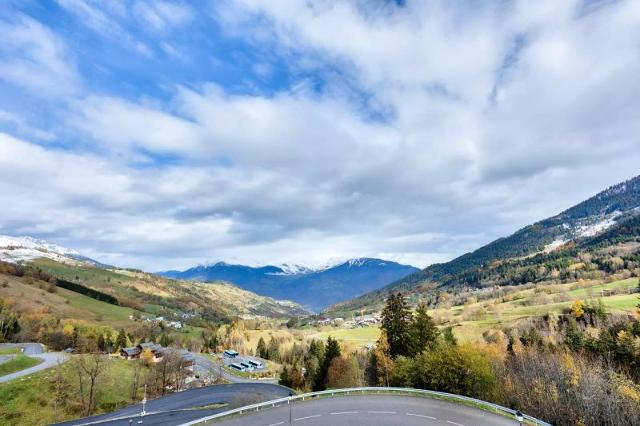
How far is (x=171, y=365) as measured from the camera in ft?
340

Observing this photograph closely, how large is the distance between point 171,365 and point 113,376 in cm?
1372

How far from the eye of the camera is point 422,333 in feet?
266

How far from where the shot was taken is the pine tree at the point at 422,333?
3123 inches

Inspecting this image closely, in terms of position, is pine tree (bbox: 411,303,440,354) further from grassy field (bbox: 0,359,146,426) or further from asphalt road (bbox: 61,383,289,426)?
grassy field (bbox: 0,359,146,426)

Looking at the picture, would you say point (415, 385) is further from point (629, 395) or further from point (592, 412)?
point (629, 395)

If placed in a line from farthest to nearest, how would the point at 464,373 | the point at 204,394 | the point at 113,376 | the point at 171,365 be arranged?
the point at 171,365, the point at 113,376, the point at 204,394, the point at 464,373

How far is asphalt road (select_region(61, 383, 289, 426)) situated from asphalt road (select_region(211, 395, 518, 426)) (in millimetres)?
19055

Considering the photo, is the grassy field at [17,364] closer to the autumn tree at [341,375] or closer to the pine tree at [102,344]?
the pine tree at [102,344]

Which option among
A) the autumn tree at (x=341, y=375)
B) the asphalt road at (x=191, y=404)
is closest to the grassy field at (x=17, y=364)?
the asphalt road at (x=191, y=404)

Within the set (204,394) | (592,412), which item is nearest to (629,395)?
(592,412)

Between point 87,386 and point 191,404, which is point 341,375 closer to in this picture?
point 191,404

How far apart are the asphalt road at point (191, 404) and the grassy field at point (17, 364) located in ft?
112

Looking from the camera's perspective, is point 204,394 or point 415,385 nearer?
point 415,385

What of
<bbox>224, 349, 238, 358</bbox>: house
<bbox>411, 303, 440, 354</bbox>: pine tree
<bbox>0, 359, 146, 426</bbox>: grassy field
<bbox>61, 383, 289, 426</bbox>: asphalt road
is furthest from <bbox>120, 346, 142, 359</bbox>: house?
<bbox>411, 303, 440, 354</bbox>: pine tree
